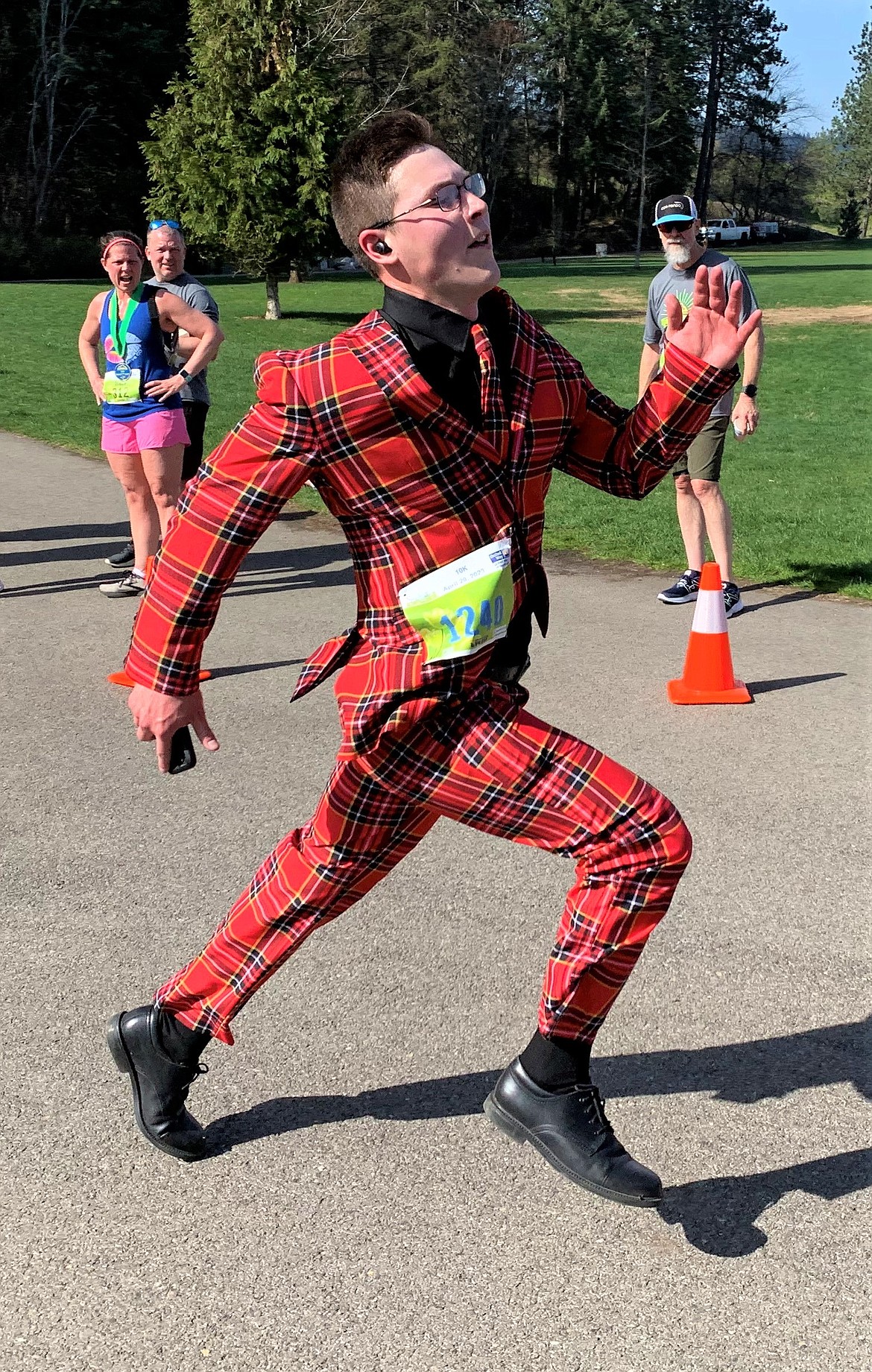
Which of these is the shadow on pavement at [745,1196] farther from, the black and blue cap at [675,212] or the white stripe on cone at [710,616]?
the black and blue cap at [675,212]

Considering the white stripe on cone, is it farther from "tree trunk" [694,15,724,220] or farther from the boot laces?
"tree trunk" [694,15,724,220]

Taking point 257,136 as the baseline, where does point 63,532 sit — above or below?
below

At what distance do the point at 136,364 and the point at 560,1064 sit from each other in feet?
18.9

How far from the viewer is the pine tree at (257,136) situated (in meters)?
32.2

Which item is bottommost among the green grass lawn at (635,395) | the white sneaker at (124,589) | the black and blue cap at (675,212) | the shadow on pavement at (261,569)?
the green grass lawn at (635,395)

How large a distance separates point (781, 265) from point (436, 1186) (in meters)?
62.1

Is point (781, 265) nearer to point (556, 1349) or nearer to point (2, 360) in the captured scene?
point (2, 360)

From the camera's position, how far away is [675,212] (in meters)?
7.54

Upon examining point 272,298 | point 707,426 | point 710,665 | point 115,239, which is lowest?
point 272,298

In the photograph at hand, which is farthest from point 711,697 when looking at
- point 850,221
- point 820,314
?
point 850,221

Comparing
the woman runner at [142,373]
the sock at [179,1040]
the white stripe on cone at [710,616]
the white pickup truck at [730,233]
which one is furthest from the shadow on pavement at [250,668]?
the white pickup truck at [730,233]

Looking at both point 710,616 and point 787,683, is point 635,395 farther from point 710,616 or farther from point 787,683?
point 710,616

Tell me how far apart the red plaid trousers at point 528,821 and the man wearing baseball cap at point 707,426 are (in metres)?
4.92

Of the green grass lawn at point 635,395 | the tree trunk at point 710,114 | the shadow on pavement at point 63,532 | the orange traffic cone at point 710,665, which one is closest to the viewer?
the orange traffic cone at point 710,665
